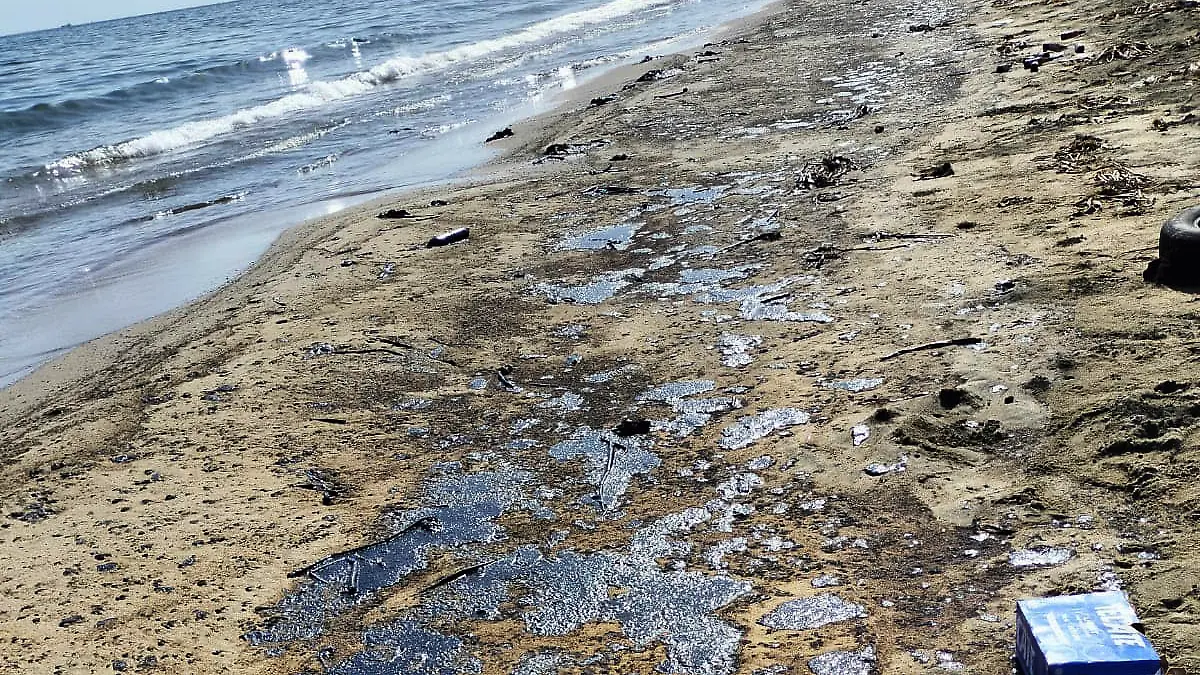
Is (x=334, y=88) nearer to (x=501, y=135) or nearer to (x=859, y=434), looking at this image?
(x=501, y=135)

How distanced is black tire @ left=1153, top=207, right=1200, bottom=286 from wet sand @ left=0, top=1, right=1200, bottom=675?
0.17 meters

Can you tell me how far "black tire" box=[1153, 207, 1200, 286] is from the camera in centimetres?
455

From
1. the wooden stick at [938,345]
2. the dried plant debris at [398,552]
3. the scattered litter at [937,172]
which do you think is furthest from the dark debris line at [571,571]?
the scattered litter at [937,172]

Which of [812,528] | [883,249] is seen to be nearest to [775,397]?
[812,528]

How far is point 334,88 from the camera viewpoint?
20078 millimetres

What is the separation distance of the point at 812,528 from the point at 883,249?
287cm

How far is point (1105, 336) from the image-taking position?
176 inches

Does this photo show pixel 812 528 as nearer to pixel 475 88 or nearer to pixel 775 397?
pixel 775 397

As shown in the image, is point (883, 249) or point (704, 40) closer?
point (883, 249)

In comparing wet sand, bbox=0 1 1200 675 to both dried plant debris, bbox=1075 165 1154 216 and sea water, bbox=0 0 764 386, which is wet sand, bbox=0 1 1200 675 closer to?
dried plant debris, bbox=1075 165 1154 216

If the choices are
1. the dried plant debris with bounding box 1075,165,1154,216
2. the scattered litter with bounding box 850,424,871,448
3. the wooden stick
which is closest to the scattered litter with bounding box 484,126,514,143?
the dried plant debris with bounding box 1075,165,1154,216

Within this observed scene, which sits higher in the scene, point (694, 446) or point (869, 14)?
point (869, 14)

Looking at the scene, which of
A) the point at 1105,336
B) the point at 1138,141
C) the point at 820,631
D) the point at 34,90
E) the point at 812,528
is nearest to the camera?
the point at 820,631

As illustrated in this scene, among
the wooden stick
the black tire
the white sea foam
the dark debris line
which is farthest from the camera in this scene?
the white sea foam
